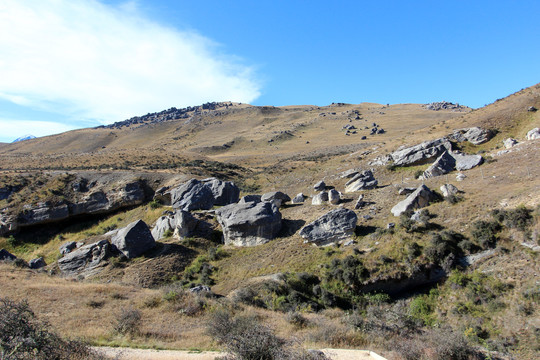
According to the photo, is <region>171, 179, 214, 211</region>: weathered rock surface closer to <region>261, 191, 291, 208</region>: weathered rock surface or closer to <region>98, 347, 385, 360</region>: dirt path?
<region>261, 191, 291, 208</region>: weathered rock surface

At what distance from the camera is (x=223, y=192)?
3145 cm

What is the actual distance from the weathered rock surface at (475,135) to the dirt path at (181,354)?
39.2m

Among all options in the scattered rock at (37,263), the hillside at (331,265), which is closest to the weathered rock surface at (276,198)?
the hillside at (331,265)

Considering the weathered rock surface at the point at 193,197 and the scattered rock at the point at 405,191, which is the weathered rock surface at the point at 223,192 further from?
the scattered rock at the point at 405,191

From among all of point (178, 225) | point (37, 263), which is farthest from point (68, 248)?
point (178, 225)

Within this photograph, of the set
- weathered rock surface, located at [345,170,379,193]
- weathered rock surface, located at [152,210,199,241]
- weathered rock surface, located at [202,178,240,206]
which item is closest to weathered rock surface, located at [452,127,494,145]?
weathered rock surface, located at [345,170,379,193]

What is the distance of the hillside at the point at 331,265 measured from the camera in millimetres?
11102

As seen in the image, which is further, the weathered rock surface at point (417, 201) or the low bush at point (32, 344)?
Result: the weathered rock surface at point (417, 201)

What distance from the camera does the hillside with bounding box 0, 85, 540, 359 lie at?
36.4 ft

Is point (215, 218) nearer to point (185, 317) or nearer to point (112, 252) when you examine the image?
point (112, 252)

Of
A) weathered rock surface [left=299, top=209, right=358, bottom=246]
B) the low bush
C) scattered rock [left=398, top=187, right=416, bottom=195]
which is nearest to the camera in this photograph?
the low bush

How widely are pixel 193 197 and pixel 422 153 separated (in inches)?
1081

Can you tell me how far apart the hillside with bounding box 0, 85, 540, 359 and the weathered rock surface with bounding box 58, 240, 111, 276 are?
1.44 ft

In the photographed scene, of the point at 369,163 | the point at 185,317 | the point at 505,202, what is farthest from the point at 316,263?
the point at 369,163
